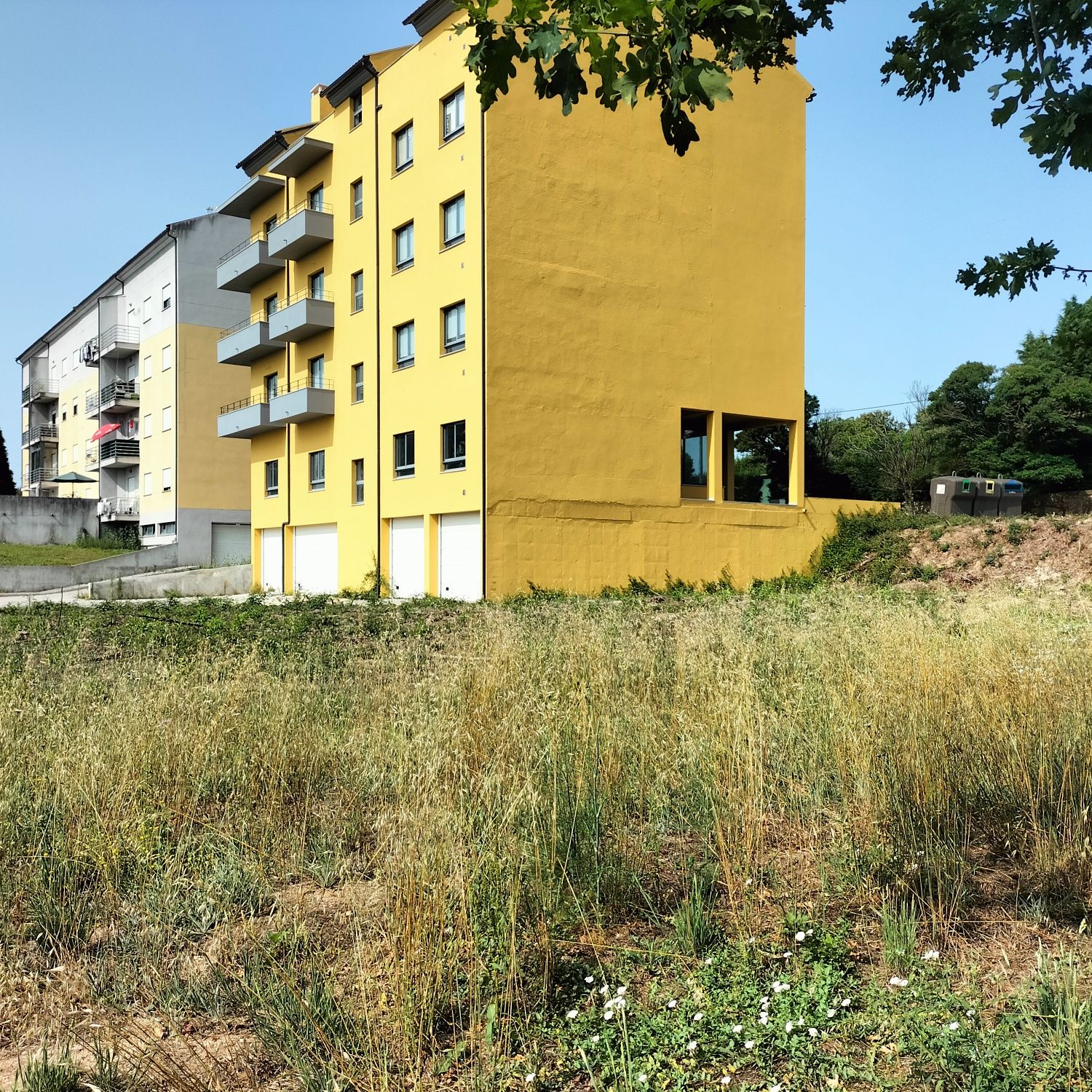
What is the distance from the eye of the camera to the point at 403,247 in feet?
90.8

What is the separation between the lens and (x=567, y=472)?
24672 mm

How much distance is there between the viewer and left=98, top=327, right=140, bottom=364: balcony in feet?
169

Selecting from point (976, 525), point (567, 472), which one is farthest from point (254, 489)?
point (976, 525)

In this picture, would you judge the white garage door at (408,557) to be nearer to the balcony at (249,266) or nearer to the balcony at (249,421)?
the balcony at (249,421)

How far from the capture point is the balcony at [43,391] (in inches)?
2650

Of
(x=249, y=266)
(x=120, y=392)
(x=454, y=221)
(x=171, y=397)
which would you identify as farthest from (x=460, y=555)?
(x=120, y=392)

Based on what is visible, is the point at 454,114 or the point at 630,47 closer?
the point at 630,47

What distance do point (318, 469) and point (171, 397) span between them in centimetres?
1854

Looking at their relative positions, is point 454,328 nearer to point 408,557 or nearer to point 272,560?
point 408,557

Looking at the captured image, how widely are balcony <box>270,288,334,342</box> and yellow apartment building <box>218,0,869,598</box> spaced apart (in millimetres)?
116

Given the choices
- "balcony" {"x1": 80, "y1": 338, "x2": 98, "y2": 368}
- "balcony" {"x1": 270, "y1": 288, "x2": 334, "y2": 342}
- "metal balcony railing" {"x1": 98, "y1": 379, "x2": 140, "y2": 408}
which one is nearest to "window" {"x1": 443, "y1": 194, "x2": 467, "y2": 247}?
"balcony" {"x1": 270, "y1": 288, "x2": 334, "y2": 342}

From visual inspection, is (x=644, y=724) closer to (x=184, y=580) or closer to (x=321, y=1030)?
(x=321, y=1030)

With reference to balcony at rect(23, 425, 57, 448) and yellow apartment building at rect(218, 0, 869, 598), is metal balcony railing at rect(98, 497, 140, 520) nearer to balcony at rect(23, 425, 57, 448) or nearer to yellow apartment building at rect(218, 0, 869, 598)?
balcony at rect(23, 425, 57, 448)

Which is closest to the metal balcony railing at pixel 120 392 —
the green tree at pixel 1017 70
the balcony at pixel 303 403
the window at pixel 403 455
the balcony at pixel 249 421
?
the balcony at pixel 249 421
